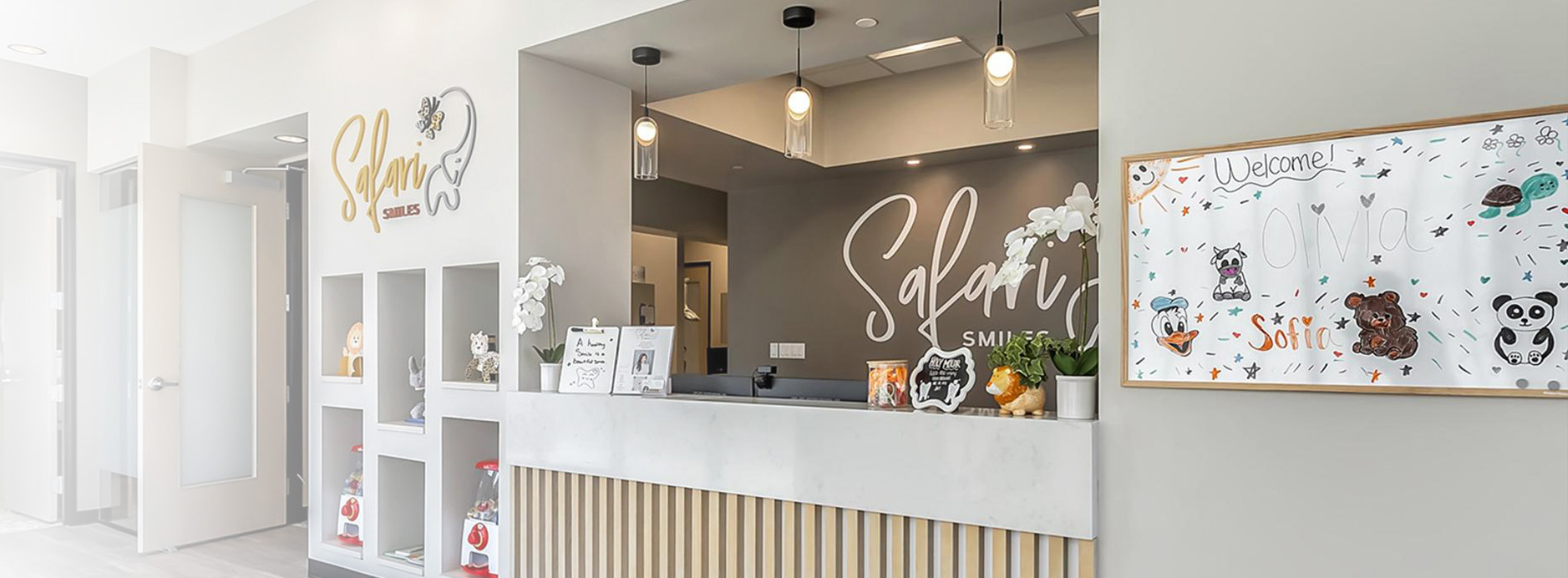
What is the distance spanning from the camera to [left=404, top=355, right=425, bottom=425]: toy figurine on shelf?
12.8 feet

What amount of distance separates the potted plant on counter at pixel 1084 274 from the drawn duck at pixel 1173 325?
0.60ft

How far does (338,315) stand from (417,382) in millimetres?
728

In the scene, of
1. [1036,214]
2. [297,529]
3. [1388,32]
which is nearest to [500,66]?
[1036,214]

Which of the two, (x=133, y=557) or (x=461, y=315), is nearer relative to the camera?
(x=461, y=315)

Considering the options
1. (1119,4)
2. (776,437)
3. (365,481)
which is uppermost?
(1119,4)

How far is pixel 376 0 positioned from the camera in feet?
13.0

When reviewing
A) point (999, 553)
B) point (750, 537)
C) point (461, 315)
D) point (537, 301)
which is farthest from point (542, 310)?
point (999, 553)

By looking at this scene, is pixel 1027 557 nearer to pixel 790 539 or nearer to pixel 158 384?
pixel 790 539

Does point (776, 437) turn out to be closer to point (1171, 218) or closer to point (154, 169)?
point (1171, 218)

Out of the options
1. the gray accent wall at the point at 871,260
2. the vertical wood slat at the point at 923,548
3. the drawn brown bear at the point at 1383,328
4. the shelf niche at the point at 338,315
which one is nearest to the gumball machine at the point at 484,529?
the shelf niche at the point at 338,315

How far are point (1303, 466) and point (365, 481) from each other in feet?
12.0

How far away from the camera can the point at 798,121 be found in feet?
10.4

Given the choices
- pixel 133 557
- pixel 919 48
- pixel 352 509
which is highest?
pixel 919 48

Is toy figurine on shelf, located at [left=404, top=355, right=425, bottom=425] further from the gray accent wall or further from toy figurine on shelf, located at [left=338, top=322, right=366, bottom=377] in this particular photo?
the gray accent wall
